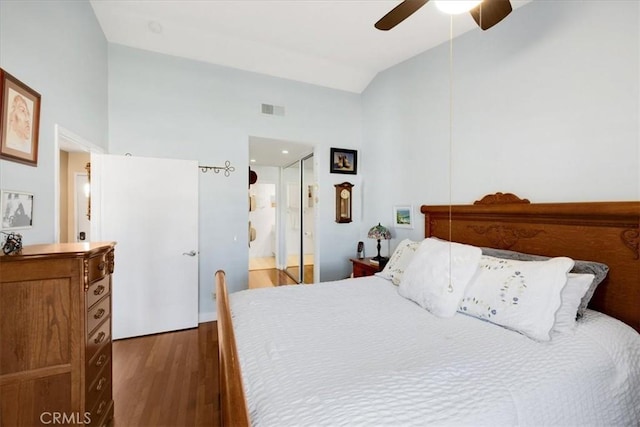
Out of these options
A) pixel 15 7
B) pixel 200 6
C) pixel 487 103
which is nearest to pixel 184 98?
pixel 200 6

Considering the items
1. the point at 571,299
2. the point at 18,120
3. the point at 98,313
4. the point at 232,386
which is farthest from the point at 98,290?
the point at 571,299

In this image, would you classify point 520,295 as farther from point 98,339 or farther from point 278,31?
point 278,31

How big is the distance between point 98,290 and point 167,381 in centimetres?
108

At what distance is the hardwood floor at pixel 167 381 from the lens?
69.6 inches

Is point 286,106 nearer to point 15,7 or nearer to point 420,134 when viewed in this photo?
point 420,134

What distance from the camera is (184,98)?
3.11 metres

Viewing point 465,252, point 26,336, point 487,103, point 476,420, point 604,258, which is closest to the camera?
point 476,420

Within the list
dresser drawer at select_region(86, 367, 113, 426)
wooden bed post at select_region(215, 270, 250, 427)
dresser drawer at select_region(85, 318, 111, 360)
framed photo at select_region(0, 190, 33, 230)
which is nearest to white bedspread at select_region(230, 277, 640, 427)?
wooden bed post at select_region(215, 270, 250, 427)

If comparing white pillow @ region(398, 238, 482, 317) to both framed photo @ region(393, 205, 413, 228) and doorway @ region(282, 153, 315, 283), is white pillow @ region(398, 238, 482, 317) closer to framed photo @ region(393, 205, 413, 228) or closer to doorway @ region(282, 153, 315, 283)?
framed photo @ region(393, 205, 413, 228)

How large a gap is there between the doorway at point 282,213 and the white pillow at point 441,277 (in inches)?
87.1

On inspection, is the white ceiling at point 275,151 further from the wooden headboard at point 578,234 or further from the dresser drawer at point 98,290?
the wooden headboard at point 578,234

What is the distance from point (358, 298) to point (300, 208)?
3.72m

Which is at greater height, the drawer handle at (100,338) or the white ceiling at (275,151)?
the white ceiling at (275,151)

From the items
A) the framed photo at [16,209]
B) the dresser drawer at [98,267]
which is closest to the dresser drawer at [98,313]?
the dresser drawer at [98,267]
